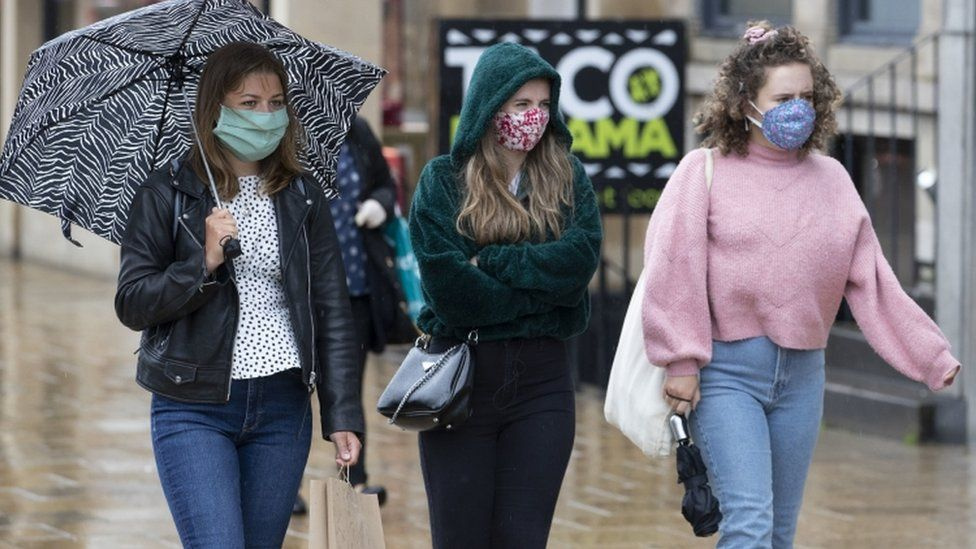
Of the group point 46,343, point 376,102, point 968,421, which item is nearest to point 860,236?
point 968,421

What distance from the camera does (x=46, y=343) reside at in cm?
1391

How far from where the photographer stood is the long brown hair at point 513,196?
5.07 meters

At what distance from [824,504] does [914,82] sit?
324 cm

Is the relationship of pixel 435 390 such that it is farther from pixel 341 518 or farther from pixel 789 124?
pixel 789 124

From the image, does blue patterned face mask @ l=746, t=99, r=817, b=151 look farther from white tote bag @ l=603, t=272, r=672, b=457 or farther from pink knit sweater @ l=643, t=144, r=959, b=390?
white tote bag @ l=603, t=272, r=672, b=457

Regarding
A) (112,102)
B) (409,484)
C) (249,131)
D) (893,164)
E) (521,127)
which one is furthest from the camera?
(893,164)

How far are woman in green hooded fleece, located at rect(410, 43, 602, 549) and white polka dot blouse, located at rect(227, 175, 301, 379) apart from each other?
41 centimetres

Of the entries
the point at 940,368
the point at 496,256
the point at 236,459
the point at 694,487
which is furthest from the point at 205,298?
the point at 940,368

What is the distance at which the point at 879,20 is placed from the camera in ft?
40.0

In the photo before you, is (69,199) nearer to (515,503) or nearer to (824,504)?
(515,503)

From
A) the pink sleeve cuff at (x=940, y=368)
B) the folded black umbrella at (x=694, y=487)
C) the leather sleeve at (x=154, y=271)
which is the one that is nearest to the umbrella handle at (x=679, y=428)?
the folded black umbrella at (x=694, y=487)

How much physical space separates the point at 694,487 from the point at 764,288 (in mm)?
563

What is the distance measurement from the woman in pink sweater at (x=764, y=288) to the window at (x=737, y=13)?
8.16 meters

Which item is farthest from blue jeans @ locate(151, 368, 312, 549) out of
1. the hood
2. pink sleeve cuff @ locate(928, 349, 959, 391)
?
pink sleeve cuff @ locate(928, 349, 959, 391)
